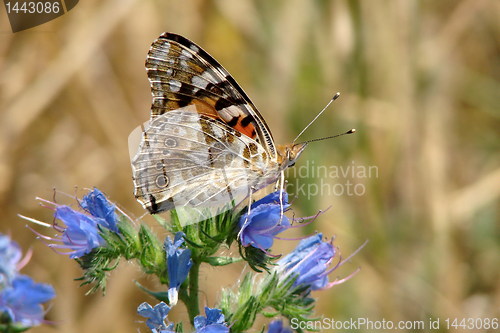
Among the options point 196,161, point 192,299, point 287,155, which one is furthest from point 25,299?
point 287,155

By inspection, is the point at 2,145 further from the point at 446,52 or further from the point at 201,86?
the point at 446,52

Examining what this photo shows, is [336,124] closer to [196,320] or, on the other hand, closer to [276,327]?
[276,327]

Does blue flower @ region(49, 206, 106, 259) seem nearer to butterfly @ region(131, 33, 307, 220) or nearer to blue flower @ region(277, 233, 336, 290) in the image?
butterfly @ region(131, 33, 307, 220)

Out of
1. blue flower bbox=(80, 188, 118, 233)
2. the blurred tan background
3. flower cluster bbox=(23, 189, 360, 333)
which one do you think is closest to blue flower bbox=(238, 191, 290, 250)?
flower cluster bbox=(23, 189, 360, 333)

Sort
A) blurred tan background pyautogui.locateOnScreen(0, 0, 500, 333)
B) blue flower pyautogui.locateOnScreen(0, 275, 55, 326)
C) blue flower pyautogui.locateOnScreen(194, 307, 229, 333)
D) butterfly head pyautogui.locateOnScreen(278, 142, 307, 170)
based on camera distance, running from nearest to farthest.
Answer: blue flower pyautogui.locateOnScreen(0, 275, 55, 326) → blue flower pyautogui.locateOnScreen(194, 307, 229, 333) → butterfly head pyautogui.locateOnScreen(278, 142, 307, 170) → blurred tan background pyautogui.locateOnScreen(0, 0, 500, 333)

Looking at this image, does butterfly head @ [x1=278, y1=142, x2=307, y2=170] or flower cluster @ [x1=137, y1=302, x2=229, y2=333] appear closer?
flower cluster @ [x1=137, y1=302, x2=229, y2=333]

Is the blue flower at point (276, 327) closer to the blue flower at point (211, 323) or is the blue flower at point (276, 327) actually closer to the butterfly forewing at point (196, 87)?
the blue flower at point (211, 323)

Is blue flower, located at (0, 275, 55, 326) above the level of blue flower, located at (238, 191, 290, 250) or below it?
above
